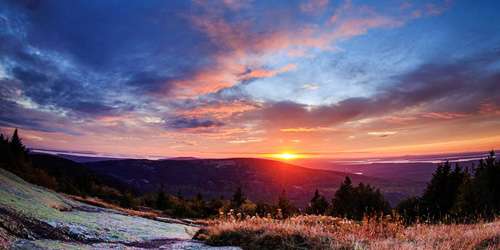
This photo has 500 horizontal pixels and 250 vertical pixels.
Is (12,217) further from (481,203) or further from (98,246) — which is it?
(481,203)

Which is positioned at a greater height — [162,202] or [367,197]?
[367,197]

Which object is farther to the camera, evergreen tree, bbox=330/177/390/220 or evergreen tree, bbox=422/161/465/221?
evergreen tree, bbox=330/177/390/220

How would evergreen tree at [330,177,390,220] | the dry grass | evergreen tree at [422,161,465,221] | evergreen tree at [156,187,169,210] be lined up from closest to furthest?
the dry grass, evergreen tree at [422,161,465,221], evergreen tree at [330,177,390,220], evergreen tree at [156,187,169,210]

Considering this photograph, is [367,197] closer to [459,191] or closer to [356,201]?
[356,201]

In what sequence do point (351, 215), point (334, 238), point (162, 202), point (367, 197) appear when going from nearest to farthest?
point (334, 238)
point (351, 215)
point (367, 197)
point (162, 202)

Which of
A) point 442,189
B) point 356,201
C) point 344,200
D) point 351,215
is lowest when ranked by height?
point 351,215

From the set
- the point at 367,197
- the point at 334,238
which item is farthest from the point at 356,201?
the point at 334,238

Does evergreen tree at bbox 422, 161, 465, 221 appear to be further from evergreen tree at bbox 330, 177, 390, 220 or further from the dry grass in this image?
the dry grass

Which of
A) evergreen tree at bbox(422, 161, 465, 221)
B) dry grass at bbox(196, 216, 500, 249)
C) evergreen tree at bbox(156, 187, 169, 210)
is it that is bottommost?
evergreen tree at bbox(156, 187, 169, 210)

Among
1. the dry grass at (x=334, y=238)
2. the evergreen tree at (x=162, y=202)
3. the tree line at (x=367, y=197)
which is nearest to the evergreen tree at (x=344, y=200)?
the tree line at (x=367, y=197)

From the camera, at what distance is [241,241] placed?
8898mm

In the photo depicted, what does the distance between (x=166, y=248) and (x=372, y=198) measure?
194 feet

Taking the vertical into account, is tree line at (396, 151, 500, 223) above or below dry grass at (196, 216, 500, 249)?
below

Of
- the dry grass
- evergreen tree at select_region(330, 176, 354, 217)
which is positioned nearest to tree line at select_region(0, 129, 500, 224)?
evergreen tree at select_region(330, 176, 354, 217)
